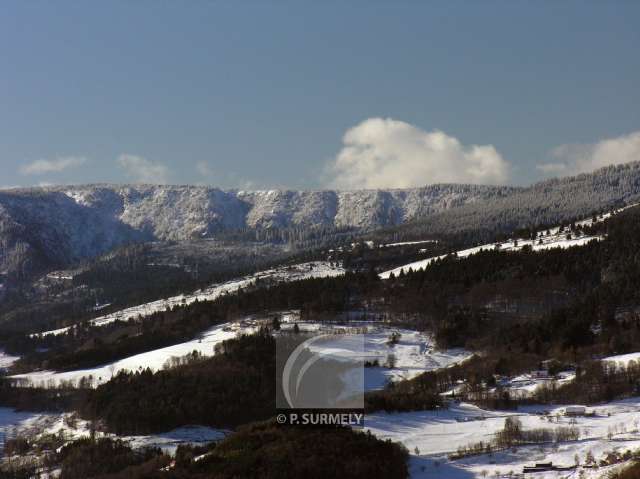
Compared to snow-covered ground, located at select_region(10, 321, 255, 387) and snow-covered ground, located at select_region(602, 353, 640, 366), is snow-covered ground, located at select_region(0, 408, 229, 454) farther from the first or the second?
snow-covered ground, located at select_region(602, 353, 640, 366)

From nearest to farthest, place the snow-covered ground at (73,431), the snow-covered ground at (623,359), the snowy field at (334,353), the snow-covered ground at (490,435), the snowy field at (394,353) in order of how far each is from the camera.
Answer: the snow-covered ground at (490,435) < the snow-covered ground at (623,359) < the snow-covered ground at (73,431) < the snowy field at (394,353) < the snowy field at (334,353)

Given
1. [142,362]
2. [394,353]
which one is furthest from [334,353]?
[142,362]

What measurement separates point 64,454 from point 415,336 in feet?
239

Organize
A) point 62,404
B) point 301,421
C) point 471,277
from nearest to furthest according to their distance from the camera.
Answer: point 301,421, point 62,404, point 471,277

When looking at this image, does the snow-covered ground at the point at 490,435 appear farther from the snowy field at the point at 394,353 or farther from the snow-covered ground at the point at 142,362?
the snow-covered ground at the point at 142,362

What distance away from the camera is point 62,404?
13712 centimetres

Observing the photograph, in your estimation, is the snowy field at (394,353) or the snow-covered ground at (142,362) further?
the snow-covered ground at (142,362)

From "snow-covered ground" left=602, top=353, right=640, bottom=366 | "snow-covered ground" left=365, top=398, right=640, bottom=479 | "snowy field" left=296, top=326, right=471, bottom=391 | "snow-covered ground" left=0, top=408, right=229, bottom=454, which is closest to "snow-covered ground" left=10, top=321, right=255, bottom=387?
"snow-covered ground" left=0, top=408, right=229, bottom=454

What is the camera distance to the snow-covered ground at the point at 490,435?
176 ft

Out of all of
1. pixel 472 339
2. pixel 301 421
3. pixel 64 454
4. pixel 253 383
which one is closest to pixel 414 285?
pixel 472 339

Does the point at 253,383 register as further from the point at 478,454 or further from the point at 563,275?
the point at 563,275

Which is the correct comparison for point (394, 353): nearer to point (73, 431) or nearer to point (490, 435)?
point (73, 431)

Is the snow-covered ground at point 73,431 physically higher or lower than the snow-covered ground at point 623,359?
lower

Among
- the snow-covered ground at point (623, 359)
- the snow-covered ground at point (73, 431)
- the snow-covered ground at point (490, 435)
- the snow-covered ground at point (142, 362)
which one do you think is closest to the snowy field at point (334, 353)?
the snow-covered ground at point (142, 362)
